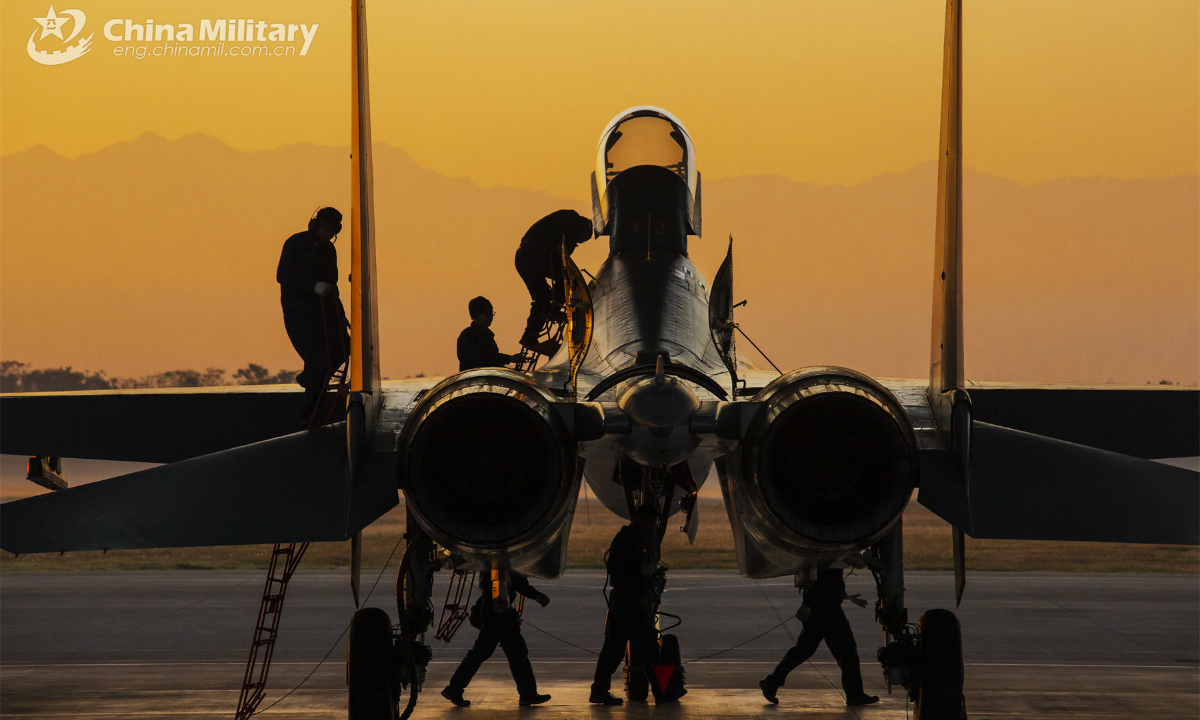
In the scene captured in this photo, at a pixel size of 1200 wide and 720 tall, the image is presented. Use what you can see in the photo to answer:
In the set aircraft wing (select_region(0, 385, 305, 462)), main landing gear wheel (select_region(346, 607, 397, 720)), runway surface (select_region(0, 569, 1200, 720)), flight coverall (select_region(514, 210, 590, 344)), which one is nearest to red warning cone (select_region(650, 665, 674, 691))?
runway surface (select_region(0, 569, 1200, 720))

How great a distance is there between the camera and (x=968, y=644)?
1369cm

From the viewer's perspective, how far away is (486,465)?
535 cm

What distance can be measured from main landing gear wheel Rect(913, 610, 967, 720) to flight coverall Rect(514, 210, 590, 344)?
4.30 meters

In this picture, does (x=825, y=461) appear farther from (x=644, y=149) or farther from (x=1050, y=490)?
(x=644, y=149)

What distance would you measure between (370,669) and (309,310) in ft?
9.61

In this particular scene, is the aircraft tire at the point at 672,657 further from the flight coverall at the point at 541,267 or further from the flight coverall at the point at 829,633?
the flight coverall at the point at 541,267

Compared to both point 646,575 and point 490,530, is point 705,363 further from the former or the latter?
point 490,530

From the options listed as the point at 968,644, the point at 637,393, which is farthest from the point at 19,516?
the point at 968,644

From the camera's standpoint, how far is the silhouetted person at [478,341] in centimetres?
995

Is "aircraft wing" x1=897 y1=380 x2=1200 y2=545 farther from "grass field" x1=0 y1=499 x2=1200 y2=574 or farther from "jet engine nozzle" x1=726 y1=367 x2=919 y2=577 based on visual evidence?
"grass field" x1=0 y1=499 x2=1200 y2=574

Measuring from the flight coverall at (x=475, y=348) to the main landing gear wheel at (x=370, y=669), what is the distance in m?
3.30

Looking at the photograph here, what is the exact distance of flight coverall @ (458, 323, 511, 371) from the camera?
10008 millimetres

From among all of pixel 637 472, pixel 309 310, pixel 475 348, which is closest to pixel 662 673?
pixel 637 472

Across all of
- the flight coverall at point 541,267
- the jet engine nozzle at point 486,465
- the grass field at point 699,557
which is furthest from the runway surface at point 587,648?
the jet engine nozzle at point 486,465
